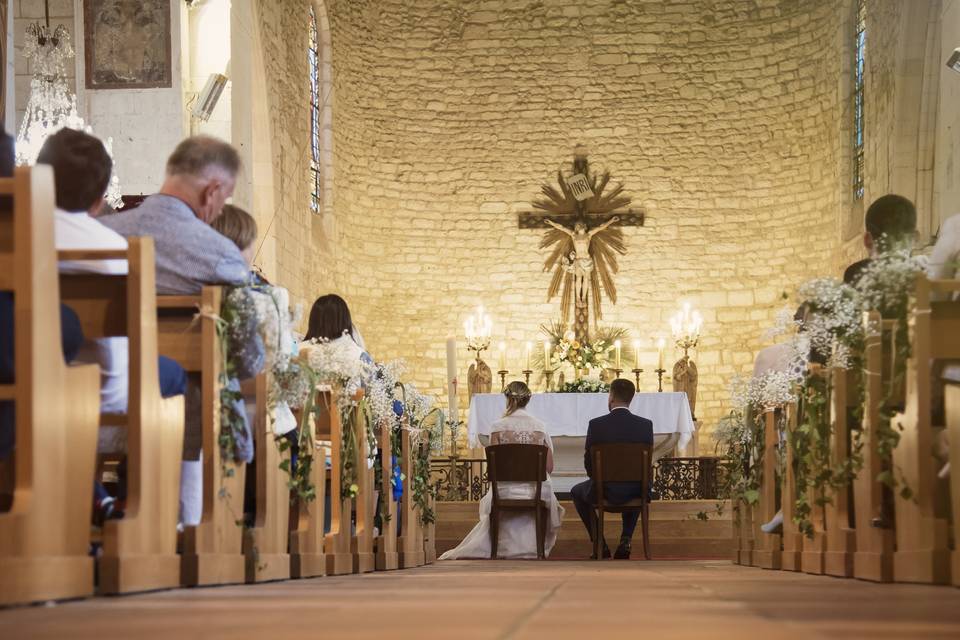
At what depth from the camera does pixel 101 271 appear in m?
3.18

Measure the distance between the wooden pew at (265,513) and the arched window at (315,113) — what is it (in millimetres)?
9972

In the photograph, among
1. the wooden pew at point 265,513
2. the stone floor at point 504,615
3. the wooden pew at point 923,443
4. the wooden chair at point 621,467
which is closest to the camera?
the stone floor at point 504,615

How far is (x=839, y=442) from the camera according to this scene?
4590 millimetres

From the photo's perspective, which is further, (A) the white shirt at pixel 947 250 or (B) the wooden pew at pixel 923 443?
(A) the white shirt at pixel 947 250

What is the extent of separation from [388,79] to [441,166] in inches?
44.5

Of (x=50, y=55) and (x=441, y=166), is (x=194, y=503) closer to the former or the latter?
(x=50, y=55)

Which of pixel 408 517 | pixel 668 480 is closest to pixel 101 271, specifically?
pixel 408 517

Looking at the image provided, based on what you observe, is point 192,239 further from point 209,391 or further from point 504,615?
point 504,615

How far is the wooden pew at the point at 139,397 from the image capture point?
2992mm

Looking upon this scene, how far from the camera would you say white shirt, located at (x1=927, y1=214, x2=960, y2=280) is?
4477mm

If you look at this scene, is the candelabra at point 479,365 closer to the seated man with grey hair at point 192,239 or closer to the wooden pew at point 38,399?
the seated man with grey hair at point 192,239

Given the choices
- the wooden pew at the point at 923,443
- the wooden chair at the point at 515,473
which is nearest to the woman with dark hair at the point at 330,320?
the wooden pew at the point at 923,443

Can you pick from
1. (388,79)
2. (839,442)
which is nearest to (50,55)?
(388,79)

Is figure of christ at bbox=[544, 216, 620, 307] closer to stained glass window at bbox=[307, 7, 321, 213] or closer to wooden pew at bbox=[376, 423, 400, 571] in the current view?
stained glass window at bbox=[307, 7, 321, 213]
